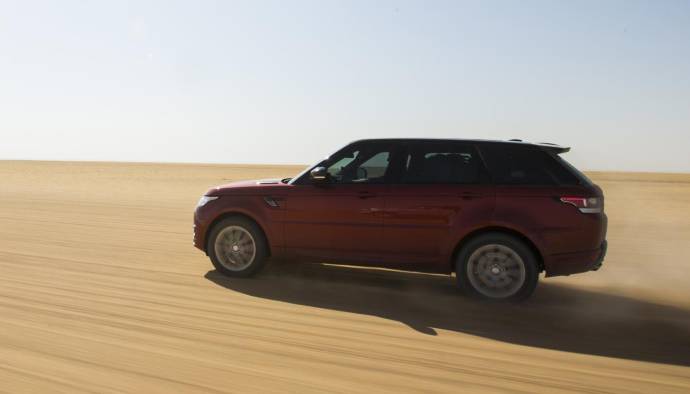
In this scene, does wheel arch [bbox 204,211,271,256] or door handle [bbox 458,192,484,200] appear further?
wheel arch [bbox 204,211,271,256]

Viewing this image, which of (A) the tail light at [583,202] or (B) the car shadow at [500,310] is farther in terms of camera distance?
(A) the tail light at [583,202]

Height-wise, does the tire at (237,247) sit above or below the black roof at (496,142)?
below

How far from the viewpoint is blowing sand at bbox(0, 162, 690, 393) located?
3867 mm

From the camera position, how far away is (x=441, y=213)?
19.8 ft

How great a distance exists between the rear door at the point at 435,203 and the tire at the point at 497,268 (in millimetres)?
191

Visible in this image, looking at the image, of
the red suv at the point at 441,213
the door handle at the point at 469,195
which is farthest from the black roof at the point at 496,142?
the door handle at the point at 469,195

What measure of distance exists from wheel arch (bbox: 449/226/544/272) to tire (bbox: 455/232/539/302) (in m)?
0.05

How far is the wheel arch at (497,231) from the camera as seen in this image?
593cm

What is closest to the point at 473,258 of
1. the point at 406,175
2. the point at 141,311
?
the point at 406,175

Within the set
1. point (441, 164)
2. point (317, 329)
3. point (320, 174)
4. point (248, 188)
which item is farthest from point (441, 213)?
point (248, 188)

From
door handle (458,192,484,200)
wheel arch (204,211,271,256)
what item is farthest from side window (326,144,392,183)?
wheel arch (204,211,271,256)

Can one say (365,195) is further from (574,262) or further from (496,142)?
(574,262)

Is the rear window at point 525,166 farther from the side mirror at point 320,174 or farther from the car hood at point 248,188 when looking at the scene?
the car hood at point 248,188

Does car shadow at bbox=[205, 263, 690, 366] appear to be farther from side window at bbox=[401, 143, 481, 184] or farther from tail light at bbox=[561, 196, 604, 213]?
side window at bbox=[401, 143, 481, 184]
